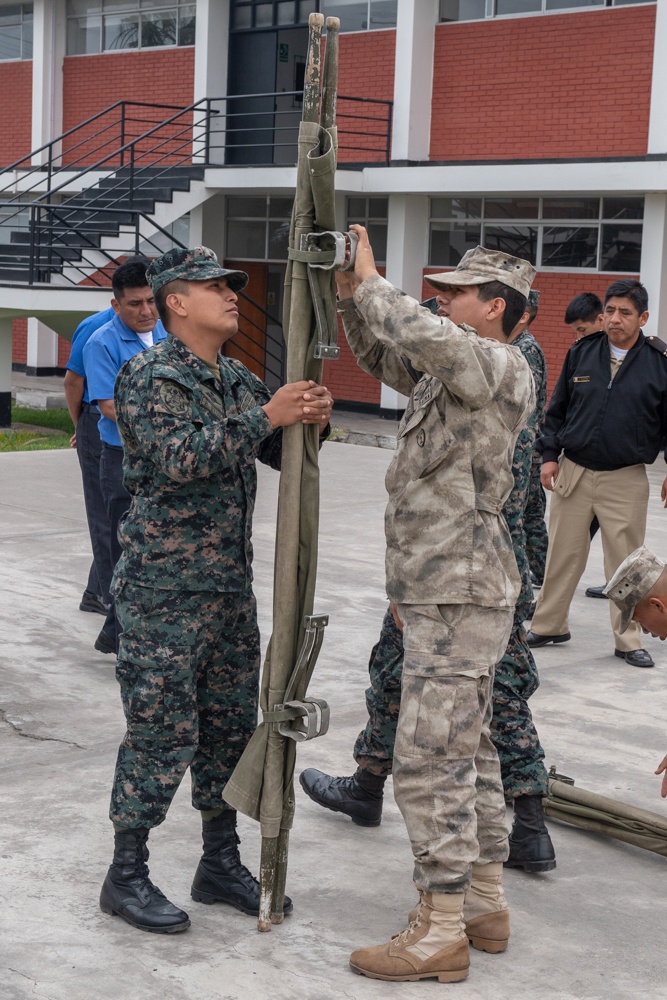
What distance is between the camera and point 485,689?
365 cm

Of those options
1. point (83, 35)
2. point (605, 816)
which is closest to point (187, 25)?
point (83, 35)

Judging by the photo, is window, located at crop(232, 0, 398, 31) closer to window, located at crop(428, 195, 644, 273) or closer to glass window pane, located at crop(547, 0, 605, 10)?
glass window pane, located at crop(547, 0, 605, 10)

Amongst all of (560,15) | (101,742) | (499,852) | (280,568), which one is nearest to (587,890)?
(499,852)

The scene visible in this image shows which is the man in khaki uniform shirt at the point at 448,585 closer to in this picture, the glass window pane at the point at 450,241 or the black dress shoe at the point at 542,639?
the black dress shoe at the point at 542,639

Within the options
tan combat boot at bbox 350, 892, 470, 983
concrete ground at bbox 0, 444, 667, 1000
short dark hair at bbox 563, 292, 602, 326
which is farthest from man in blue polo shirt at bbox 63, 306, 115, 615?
tan combat boot at bbox 350, 892, 470, 983

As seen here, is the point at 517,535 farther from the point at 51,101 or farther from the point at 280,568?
the point at 51,101

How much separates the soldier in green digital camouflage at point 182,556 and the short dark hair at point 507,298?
54 cm

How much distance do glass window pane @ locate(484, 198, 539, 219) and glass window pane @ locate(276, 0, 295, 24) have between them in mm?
5630

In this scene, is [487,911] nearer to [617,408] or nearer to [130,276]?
[130,276]

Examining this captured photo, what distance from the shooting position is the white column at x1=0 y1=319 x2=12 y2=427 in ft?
56.9

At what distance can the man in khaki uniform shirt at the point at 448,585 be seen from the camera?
355 centimetres

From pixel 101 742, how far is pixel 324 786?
116 cm

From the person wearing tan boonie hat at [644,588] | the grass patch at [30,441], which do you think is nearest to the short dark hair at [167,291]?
the person wearing tan boonie hat at [644,588]

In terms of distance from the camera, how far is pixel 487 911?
12.4 feet
